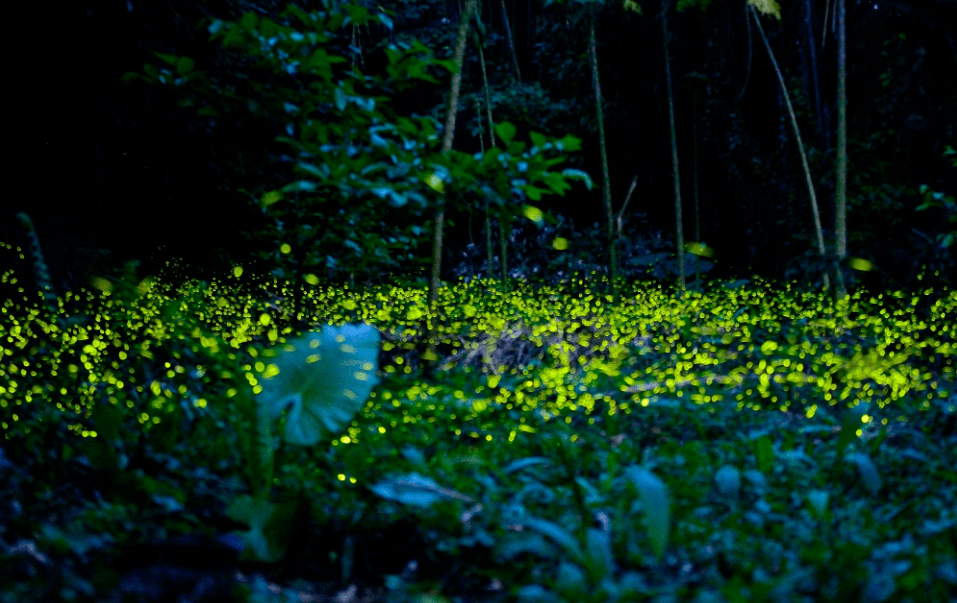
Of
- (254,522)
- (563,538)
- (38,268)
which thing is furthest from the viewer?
(38,268)

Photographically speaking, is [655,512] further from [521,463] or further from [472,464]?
[472,464]

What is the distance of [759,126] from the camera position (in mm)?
8414

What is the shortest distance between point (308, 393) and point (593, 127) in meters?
7.33

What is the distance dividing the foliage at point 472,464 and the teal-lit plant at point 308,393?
1cm

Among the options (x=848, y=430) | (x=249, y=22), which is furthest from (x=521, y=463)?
(x=249, y=22)

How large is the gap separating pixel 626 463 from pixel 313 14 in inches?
97.1

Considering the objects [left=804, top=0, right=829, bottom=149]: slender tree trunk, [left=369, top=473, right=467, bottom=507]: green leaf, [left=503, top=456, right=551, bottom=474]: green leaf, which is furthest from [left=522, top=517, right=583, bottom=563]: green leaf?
[left=804, top=0, right=829, bottom=149]: slender tree trunk

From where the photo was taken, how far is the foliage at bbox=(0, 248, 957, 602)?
1729 millimetres

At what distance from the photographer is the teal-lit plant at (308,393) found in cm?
232

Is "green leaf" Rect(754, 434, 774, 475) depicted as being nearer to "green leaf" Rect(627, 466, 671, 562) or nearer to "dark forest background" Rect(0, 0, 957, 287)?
"green leaf" Rect(627, 466, 671, 562)

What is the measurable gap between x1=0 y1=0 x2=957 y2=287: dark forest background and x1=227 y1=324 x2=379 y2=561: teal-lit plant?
A: 4.17 ft

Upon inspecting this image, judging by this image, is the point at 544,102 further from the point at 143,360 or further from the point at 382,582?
the point at 382,582

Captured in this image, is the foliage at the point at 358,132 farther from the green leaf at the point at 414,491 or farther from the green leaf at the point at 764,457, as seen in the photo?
the green leaf at the point at 764,457

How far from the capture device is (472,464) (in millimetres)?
2623
